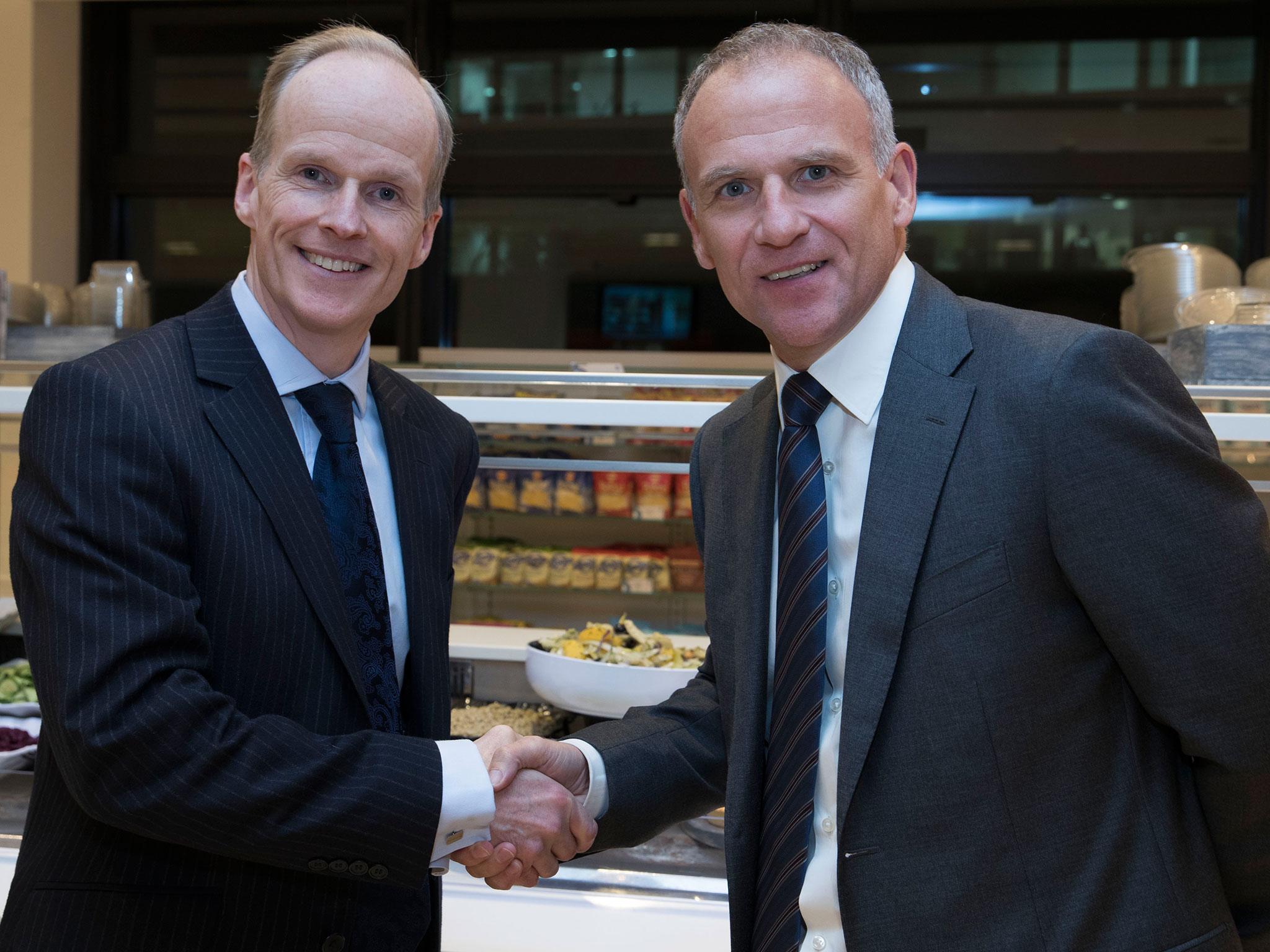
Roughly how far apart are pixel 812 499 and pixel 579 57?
447cm

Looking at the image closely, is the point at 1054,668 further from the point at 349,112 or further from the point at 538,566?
the point at 538,566

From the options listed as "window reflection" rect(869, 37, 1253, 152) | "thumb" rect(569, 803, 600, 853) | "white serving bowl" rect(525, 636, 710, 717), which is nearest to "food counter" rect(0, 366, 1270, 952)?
"white serving bowl" rect(525, 636, 710, 717)

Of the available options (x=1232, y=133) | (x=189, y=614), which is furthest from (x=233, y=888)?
(x=1232, y=133)

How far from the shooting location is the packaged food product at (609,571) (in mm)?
3422

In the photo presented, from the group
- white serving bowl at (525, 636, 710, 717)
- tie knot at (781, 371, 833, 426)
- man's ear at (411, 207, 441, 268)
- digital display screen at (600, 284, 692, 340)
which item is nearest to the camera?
tie knot at (781, 371, 833, 426)

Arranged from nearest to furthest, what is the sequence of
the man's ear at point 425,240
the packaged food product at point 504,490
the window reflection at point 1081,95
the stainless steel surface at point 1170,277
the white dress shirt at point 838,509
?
the white dress shirt at point 838,509 → the man's ear at point 425,240 → the stainless steel surface at point 1170,277 → the packaged food product at point 504,490 → the window reflection at point 1081,95

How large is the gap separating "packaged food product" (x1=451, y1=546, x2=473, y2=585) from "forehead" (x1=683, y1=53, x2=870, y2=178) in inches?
94.2

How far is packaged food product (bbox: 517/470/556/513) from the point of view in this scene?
3.48 metres

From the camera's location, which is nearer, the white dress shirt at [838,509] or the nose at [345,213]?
the white dress shirt at [838,509]

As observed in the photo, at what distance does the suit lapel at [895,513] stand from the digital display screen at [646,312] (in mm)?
4051

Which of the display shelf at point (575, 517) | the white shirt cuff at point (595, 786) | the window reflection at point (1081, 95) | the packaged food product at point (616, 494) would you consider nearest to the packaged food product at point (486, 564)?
the display shelf at point (575, 517)

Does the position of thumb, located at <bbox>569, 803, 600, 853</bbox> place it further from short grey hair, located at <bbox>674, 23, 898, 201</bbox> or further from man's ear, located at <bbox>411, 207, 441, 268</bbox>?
short grey hair, located at <bbox>674, 23, 898, 201</bbox>

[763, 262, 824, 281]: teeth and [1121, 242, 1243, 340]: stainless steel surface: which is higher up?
[1121, 242, 1243, 340]: stainless steel surface

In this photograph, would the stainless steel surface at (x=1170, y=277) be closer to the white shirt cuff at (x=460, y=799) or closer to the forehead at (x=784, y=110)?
the forehead at (x=784, y=110)
